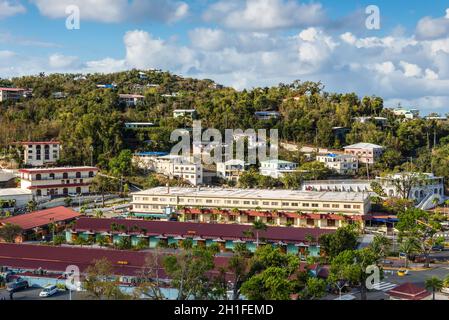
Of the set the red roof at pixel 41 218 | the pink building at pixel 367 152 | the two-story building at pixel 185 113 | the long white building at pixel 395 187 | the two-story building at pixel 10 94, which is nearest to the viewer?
the red roof at pixel 41 218

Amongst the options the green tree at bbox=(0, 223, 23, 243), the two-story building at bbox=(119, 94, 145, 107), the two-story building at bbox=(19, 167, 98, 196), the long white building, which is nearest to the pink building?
the long white building

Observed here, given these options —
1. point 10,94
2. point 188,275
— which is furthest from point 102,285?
point 10,94

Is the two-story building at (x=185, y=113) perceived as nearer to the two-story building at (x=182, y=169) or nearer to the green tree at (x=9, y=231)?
the two-story building at (x=182, y=169)

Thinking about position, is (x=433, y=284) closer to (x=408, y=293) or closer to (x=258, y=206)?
(x=408, y=293)

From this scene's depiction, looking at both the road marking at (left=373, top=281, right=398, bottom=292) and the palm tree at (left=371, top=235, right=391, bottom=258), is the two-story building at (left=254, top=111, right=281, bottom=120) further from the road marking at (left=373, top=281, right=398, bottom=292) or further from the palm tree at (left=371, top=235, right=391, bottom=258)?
the road marking at (left=373, top=281, right=398, bottom=292)

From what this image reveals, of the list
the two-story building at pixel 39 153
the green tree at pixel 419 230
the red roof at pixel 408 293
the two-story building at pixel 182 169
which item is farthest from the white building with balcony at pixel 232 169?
the red roof at pixel 408 293
